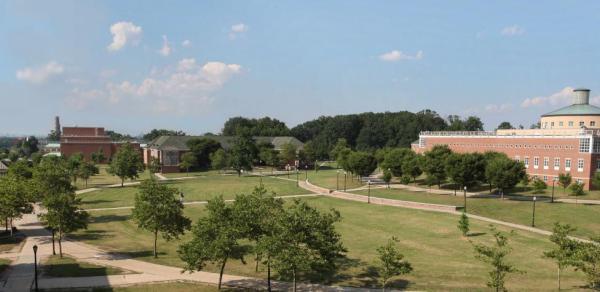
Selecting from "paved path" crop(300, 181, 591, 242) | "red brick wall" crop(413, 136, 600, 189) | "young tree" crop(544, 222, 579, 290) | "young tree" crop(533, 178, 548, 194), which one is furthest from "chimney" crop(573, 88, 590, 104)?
"young tree" crop(544, 222, 579, 290)

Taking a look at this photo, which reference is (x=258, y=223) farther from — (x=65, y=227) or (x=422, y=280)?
(x=65, y=227)

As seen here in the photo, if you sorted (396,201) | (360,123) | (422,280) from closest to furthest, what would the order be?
1. (422,280)
2. (396,201)
3. (360,123)

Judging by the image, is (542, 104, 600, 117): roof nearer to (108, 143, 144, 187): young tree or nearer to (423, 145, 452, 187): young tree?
(423, 145, 452, 187): young tree

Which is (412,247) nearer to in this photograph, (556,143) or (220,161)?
(556,143)

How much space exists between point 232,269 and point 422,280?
11623mm

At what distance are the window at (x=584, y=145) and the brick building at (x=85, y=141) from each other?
11801 cm

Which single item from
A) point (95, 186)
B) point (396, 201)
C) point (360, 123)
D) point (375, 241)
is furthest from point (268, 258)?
point (360, 123)

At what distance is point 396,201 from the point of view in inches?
2089

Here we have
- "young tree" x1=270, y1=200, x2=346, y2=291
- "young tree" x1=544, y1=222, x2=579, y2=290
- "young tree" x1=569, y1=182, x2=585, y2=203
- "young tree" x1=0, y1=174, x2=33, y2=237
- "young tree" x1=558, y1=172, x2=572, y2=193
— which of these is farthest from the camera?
"young tree" x1=558, y1=172, x2=572, y2=193

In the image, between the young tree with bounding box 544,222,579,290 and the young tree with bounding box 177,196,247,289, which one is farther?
the young tree with bounding box 177,196,247,289

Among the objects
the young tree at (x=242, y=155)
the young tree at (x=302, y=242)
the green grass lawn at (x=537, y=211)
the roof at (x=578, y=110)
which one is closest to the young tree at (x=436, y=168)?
the green grass lawn at (x=537, y=211)

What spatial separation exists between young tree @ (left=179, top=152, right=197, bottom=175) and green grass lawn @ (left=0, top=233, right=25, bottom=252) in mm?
62747

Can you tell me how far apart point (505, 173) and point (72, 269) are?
46.7 m

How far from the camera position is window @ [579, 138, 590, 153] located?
56.5 metres
